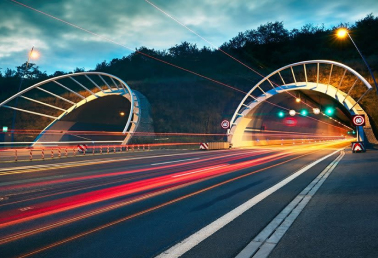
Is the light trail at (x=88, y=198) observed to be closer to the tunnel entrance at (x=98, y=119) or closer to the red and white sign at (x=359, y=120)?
the red and white sign at (x=359, y=120)

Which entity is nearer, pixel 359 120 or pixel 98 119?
pixel 359 120

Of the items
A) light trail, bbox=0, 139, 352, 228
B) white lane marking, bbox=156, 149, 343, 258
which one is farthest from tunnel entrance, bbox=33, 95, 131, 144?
white lane marking, bbox=156, 149, 343, 258

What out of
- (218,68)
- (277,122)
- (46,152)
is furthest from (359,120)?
(218,68)

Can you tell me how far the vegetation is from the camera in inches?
2194

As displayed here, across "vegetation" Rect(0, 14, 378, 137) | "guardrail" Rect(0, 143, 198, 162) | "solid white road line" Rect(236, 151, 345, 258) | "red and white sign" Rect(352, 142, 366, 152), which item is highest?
"vegetation" Rect(0, 14, 378, 137)

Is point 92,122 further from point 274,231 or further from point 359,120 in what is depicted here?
point 274,231

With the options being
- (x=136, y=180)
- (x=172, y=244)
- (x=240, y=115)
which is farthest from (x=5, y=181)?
(x=240, y=115)

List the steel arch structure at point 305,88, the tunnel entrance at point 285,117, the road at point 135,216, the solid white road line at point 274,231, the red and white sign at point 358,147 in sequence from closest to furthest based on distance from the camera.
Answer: the solid white road line at point 274,231 < the road at point 135,216 < the red and white sign at point 358,147 < the steel arch structure at point 305,88 < the tunnel entrance at point 285,117

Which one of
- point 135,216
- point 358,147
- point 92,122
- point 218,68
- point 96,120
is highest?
point 218,68

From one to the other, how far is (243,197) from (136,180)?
5.00 metres

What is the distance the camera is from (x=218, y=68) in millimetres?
74062

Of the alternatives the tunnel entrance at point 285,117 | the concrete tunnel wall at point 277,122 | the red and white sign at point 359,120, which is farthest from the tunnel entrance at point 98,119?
the red and white sign at point 359,120

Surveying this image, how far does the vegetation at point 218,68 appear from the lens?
5572 cm

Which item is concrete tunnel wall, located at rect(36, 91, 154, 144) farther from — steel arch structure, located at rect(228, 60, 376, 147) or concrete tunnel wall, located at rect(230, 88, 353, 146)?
concrete tunnel wall, located at rect(230, 88, 353, 146)
